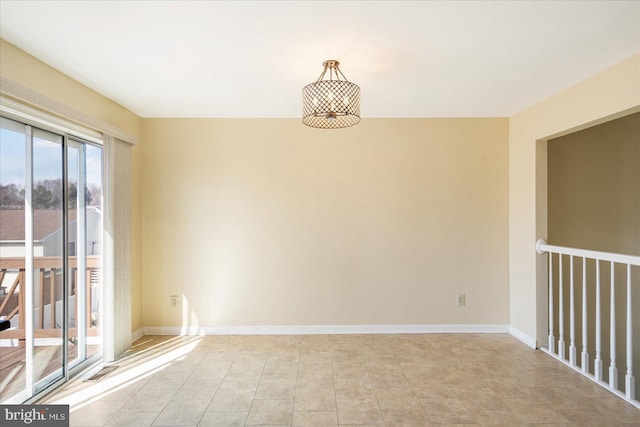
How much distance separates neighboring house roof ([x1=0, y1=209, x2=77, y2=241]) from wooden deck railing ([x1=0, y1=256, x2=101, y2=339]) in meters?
0.17

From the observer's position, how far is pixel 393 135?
11.8ft

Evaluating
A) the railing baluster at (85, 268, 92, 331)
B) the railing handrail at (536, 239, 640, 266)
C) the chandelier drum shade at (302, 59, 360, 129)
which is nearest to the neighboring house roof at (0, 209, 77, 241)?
the railing baluster at (85, 268, 92, 331)

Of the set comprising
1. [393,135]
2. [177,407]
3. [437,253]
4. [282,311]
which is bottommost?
[177,407]

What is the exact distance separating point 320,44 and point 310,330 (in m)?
2.88

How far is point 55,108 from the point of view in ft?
7.39

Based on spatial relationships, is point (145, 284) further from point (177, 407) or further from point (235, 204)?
point (177, 407)

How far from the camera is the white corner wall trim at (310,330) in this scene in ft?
11.7

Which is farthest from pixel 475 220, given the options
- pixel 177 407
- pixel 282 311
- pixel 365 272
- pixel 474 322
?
pixel 177 407

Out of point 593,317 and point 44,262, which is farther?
point 593,317

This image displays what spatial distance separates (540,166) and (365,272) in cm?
210

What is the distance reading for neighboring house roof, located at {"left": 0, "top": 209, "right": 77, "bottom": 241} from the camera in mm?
2061
